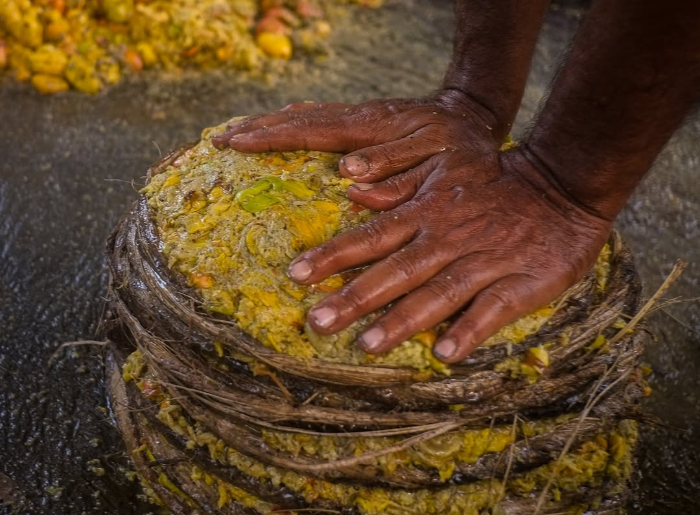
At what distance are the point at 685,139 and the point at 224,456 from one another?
3055 mm

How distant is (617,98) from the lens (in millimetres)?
1477

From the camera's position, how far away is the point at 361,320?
1.49m

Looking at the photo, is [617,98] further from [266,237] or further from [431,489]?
[431,489]

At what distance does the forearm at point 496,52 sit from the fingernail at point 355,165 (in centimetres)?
52

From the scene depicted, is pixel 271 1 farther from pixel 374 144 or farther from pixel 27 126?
pixel 374 144

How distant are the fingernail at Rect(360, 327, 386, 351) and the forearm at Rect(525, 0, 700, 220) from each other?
62 centimetres

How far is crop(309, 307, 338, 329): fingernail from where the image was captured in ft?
4.65

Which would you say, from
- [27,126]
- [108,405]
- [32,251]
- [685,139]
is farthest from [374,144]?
[685,139]

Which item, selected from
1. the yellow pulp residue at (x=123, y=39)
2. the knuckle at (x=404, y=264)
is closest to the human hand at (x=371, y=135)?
the knuckle at (x=404, y=264)

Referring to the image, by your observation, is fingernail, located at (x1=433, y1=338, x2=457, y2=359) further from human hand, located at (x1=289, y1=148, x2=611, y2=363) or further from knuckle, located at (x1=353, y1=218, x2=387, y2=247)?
knuckle, located at (x1=353, y1=218, x2=387, y2=247)

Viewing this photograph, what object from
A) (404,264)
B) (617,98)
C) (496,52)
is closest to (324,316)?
(404,264)

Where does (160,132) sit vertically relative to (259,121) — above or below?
below

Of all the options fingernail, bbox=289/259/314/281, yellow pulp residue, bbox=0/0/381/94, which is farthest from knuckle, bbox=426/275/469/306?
yellow pulp residue, bbox=0/0/381/94

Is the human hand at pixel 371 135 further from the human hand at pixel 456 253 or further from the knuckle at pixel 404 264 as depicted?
the knuckle at pixel 404 264
